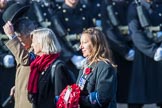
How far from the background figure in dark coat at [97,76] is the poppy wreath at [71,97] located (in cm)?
5

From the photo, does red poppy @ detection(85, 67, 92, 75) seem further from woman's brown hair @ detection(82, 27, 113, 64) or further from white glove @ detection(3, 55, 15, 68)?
white glove @ detection(3, 55, 15, 68)

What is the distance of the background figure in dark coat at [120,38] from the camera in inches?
333

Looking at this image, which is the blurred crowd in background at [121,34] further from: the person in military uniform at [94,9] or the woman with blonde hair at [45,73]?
the woman with blonde hair at [45,73]

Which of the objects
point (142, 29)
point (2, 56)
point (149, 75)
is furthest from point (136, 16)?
point (2, 56)

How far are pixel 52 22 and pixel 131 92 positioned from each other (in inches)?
55.8

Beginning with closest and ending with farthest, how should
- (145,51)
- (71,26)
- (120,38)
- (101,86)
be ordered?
(101,86), (71,26), (145,51), (120,38)

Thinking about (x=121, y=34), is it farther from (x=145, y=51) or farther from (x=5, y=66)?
(x=5, y=66)

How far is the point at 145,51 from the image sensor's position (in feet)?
27.0

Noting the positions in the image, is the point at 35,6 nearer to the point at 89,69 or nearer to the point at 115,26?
the point at 115,26

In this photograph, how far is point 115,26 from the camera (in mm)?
8531

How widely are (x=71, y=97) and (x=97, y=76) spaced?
249mm

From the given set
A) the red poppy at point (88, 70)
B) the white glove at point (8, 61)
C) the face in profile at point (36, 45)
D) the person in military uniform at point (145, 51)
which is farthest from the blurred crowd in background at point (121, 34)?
the red poppy at point (88, 70)

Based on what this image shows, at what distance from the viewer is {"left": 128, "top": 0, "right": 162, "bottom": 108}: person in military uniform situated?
8.24 m

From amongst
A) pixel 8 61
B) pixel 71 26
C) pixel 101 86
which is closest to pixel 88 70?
pixel 101 86
